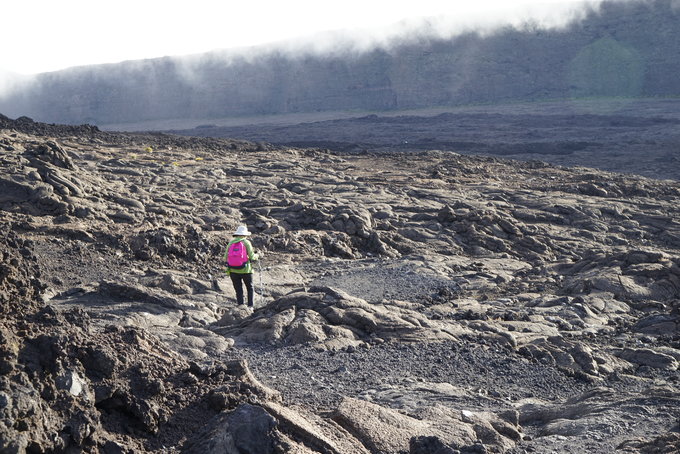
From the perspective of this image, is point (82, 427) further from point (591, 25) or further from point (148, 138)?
point (591, 25)

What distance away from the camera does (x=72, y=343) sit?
5.16 m

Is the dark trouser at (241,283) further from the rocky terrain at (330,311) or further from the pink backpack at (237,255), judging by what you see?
the rocky terrain at (330,311)

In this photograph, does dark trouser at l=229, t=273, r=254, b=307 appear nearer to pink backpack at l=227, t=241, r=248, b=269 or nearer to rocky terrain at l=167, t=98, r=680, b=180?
pink backpack at l=227, t=241, r=248, b=269

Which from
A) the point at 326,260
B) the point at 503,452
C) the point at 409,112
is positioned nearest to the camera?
the point at 503,452

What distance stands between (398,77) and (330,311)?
218 ft

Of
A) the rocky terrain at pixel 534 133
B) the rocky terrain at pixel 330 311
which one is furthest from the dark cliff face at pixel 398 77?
the rocky terrain at pixel 330 311

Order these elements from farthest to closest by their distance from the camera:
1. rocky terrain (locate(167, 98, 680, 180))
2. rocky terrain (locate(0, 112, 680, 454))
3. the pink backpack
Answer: rocky terrain (locate(167, 98, 680, 180))
the pink backpack
rocky terrain (locate(0, 112, 680, 454))

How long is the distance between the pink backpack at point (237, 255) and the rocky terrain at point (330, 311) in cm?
63

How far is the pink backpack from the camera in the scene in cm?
1057

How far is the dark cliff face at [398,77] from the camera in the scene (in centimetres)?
6638

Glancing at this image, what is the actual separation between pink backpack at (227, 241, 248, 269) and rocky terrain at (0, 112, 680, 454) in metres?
0.63

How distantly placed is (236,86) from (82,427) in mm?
76548

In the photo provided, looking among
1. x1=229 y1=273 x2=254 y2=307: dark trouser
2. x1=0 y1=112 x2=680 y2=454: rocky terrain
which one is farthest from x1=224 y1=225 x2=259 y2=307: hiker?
x1=0 y1=112 x2=680 y2=454: rocky terrain

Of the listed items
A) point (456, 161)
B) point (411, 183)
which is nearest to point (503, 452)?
point (411, 183)
